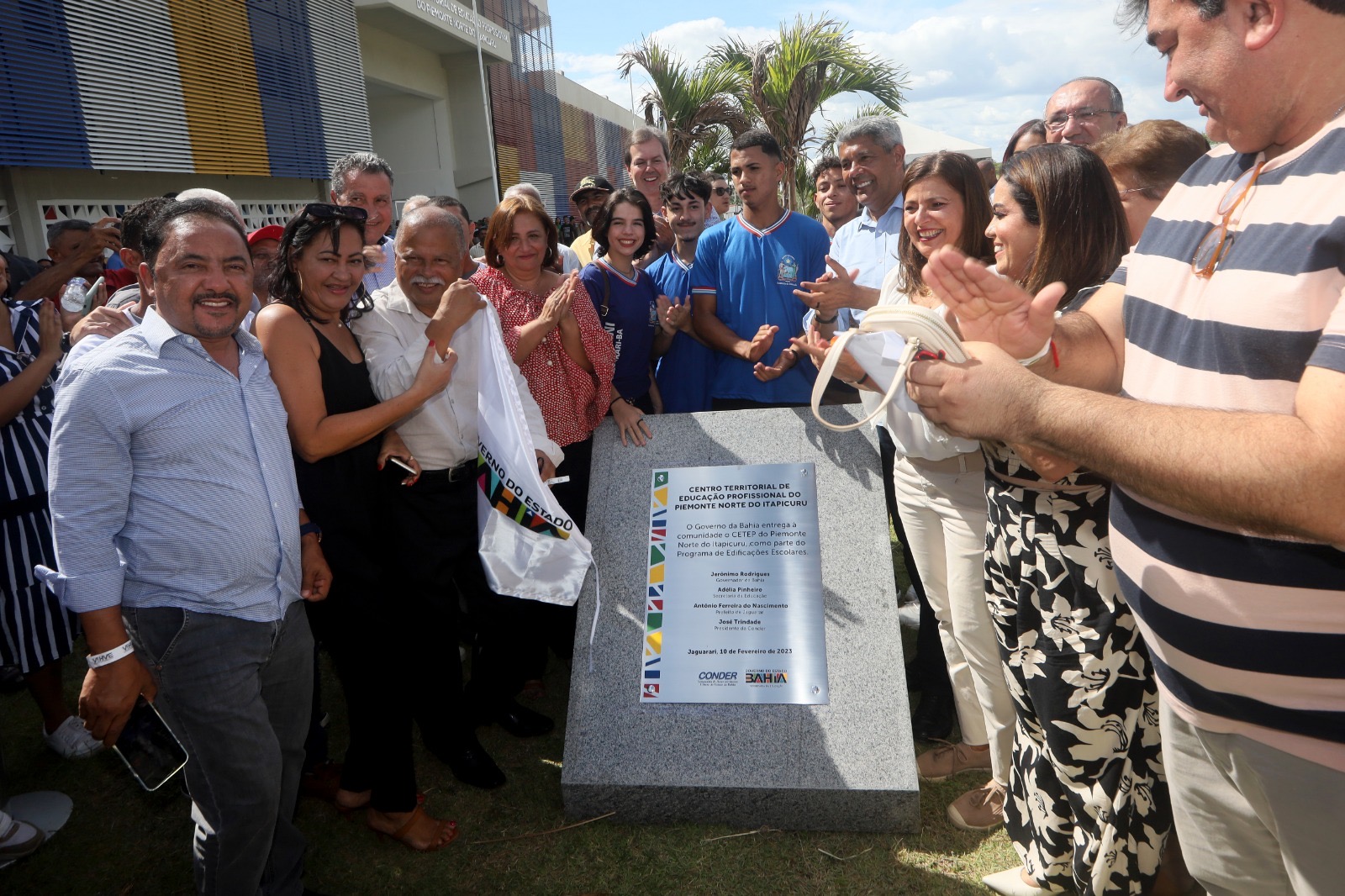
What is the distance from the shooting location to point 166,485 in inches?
79.7

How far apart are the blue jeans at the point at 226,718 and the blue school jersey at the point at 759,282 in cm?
235

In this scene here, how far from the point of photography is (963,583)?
8.93 ft

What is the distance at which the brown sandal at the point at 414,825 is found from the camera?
112 inches

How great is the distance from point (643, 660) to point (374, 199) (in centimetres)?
285


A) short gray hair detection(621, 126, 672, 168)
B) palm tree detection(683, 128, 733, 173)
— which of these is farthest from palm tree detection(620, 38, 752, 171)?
short gray hair detection(621, 126, 672, 168)

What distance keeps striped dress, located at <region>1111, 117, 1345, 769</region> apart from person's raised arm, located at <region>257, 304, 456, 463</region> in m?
2.16

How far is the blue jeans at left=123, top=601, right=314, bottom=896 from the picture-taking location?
203cm

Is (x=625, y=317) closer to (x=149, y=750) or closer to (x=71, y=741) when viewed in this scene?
(x=149, y=750)

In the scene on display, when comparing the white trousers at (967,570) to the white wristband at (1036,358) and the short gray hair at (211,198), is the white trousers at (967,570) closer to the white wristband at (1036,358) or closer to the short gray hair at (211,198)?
the white wristband at (1036,358)

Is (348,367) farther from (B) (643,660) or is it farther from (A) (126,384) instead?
(B) (643,660)

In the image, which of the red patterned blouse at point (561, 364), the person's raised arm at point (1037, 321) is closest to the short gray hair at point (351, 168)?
the red patterned blouse at point (561, 364)

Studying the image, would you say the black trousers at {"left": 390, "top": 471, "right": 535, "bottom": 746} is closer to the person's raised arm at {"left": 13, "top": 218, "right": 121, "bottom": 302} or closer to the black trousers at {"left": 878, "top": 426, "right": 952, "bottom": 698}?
the black trousers at {"left": 878, "top": 426, "right": 952, "bottom": 698}

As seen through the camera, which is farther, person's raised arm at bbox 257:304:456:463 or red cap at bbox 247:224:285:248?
red cap at bbox 247:224:285:248

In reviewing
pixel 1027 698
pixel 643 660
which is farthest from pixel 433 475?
pixel 1027 698
